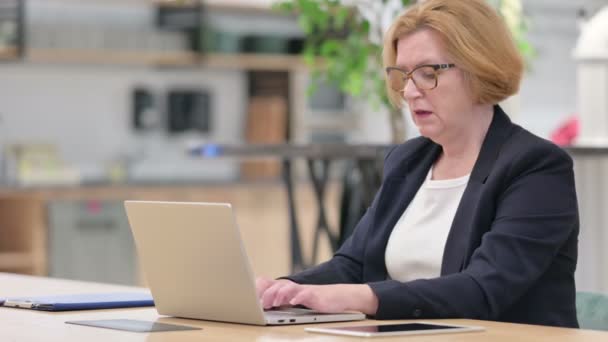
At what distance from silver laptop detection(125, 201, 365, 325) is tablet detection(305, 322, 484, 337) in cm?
12

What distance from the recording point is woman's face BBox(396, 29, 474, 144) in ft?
7.32

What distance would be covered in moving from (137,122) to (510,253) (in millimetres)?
6795

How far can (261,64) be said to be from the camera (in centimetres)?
872

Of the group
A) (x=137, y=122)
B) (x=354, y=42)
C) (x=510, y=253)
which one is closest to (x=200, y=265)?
(x=510, y=253)

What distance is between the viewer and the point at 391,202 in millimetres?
2412

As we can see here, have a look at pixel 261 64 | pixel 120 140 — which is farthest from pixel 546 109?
pixel 120 140

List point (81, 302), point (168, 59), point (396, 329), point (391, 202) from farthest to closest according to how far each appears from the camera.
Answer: point (168, 59) → point (391, 202) → point (81, 302) → point (396, 329)

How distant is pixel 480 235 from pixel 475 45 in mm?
353

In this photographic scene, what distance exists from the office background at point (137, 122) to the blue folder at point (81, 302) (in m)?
5.13

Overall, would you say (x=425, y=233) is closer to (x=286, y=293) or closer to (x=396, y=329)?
(x=286, y=293)

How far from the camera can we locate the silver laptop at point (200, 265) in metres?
1.79

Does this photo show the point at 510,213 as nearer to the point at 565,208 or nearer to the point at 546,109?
the point at 565,208

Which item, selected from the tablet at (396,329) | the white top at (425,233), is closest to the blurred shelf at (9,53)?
the white top at (425,233)

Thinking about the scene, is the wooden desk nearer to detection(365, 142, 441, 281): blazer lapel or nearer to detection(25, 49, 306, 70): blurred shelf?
detection(365, 142, 441, 281): blazer lapel
